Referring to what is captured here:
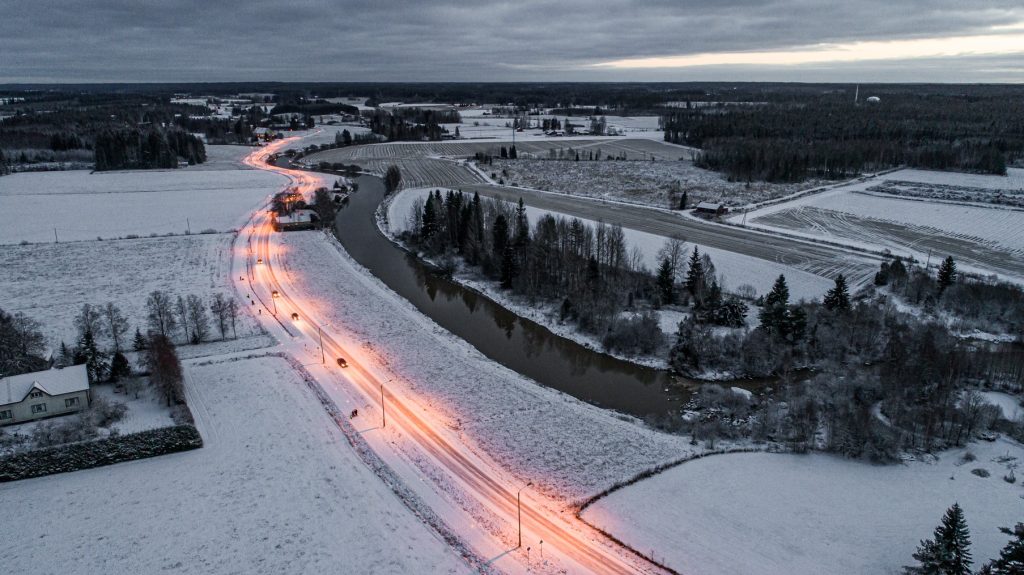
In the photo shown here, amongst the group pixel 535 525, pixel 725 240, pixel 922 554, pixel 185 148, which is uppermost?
pixel 185 148

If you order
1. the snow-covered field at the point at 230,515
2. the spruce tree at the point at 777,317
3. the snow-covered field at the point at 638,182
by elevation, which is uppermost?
the snow-covered field at the point at 638,182

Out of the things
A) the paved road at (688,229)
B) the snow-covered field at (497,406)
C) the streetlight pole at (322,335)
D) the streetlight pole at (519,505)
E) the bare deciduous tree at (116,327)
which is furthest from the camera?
the paved road at (688,229)

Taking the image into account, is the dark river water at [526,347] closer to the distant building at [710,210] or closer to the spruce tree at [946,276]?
the spruce tree at [946,276]

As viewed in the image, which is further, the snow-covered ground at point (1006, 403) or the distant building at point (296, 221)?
the distant building at point (296, 221)

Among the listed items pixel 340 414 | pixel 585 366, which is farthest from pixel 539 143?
pixel 340 414

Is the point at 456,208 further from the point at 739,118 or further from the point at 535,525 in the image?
the point at 739,118

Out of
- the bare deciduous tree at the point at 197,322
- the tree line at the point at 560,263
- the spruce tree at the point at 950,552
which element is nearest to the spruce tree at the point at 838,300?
the tree line at the point at 560,263

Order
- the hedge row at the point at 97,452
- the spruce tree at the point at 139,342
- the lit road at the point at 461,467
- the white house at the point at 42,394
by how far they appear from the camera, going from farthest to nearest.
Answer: the spruce tree at the point at 139,342 → the white house at the point at 42,394 → the hedge row at the point at 97,452 → the lit road at the point at 461,467
